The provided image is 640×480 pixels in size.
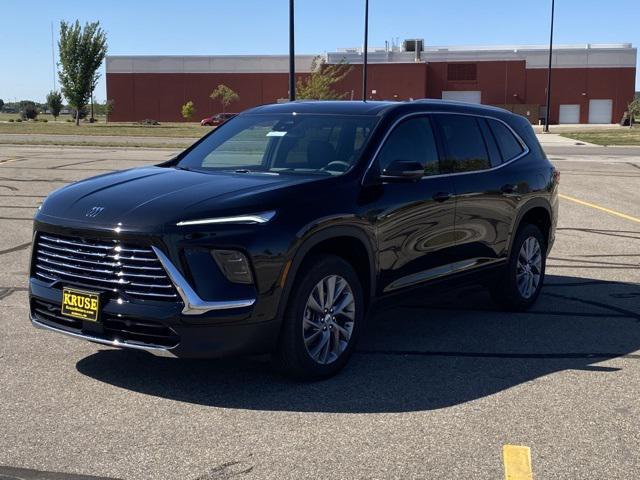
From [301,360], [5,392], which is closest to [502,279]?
[301,360]

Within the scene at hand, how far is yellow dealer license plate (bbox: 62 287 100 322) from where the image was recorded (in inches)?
191

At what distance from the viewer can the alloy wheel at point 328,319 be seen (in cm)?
519

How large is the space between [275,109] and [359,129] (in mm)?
988

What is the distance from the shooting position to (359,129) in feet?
19.8

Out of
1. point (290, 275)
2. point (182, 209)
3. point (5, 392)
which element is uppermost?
point (182, 209)

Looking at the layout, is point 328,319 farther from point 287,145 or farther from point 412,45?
point 412,45

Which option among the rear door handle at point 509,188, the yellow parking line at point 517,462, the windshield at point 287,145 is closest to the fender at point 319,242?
the windshield at point 287,145

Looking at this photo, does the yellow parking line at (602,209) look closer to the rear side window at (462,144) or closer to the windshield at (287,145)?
the rear side window at (462,144)

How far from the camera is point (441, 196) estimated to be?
627 cm

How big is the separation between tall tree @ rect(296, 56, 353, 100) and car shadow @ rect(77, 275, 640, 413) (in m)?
57.4

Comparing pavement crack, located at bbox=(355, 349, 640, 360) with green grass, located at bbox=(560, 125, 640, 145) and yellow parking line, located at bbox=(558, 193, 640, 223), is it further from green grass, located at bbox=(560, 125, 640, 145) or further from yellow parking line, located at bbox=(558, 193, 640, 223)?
green grass, located at bbox=(560, 125, 640, 145)

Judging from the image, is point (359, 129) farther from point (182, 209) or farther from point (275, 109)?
point (182, 209)

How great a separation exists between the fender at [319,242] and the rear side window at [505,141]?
2.28 metres

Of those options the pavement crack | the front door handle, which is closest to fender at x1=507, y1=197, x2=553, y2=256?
the front door handle
